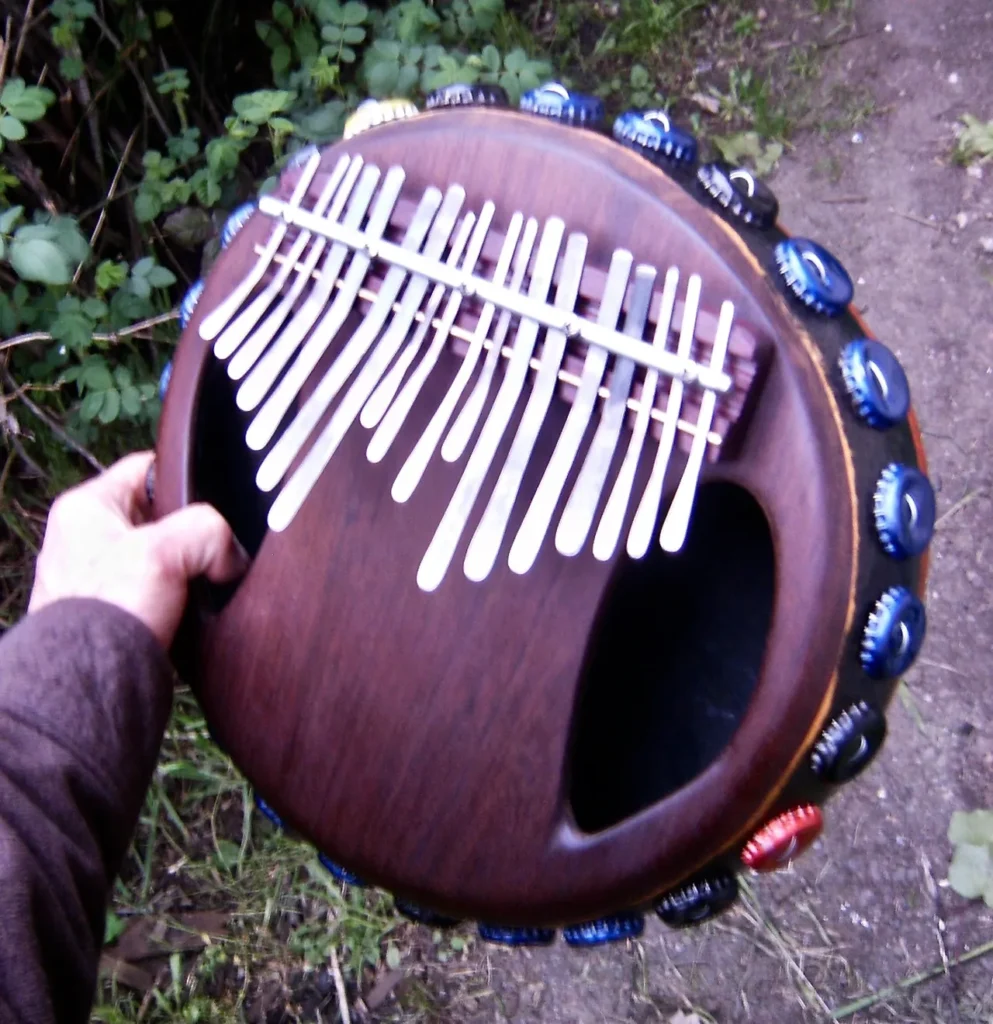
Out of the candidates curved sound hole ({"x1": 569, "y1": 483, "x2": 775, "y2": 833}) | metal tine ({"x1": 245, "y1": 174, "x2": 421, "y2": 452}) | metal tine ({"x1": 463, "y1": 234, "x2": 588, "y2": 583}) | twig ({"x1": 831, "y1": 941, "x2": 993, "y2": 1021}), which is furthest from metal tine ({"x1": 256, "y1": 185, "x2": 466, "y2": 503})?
twig ({"x1": 831, "y1": 941, "x2": 993, "y2": 1021})

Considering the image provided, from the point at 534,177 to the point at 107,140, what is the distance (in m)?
1.06

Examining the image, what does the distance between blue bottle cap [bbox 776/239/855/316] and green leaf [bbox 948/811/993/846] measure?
925mm

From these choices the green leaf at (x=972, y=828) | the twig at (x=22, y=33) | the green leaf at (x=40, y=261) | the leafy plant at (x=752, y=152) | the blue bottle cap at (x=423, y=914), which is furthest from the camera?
the leafy plant at (x=752, y=152)

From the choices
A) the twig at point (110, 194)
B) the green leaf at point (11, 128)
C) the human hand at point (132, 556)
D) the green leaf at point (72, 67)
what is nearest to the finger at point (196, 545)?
the human hand at point (132, 556)

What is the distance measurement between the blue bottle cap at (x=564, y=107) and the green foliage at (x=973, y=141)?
962mm

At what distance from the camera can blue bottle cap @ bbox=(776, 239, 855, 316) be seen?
2.36 ft

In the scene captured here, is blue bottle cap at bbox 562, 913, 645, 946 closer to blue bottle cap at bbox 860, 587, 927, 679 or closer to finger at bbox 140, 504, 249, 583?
blue bottle cap at bbox 860, 587, 927, 679

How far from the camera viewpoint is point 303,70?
4.71 ft

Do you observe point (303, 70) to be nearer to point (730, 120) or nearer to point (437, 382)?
point (730, 120)

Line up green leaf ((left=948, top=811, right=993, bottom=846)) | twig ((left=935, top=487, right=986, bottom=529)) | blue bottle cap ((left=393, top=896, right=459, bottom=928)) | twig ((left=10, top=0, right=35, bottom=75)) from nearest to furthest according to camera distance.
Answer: blue bottle cap ((left=393, top=896, right=459, bottom=928)) → twig ((left=10, top=0, right=35, bottom=75)) → green leaf ((left=948, top=811, right=993, bottom=846)) → twig ((left=935, top=487, right=986, bottom=529))

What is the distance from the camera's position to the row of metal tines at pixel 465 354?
0.66 metres

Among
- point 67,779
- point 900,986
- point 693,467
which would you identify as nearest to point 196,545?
point 67,779

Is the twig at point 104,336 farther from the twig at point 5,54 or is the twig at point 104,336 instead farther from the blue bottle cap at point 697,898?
the blue bottle cap at point 697,898

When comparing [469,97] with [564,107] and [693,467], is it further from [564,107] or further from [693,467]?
[693,467]
